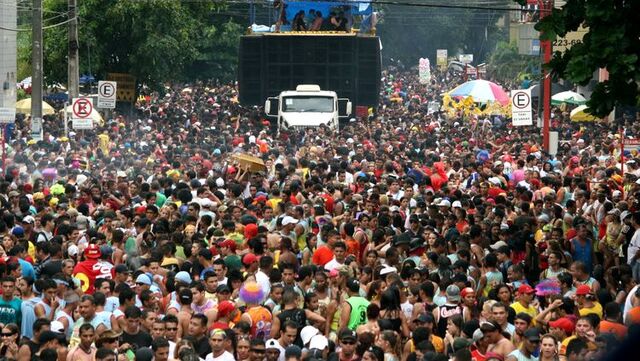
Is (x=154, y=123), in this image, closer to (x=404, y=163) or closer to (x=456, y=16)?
(x=404, y=163)

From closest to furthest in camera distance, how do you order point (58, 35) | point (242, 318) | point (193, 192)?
point (242, 318) < point (193, 192) < point (58, 35)

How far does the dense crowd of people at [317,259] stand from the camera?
11359 millimetres

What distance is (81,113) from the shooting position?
31719 mm

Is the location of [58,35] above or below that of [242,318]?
above

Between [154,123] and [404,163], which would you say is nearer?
[404,163]

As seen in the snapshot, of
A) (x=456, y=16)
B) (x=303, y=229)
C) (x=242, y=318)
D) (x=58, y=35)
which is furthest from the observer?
(x=456, y=16)

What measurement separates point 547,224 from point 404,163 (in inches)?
361

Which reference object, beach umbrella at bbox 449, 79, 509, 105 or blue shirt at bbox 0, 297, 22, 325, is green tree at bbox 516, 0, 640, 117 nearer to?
blue shirt at bbox 0, 297, 22, 325

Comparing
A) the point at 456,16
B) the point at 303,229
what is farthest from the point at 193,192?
the point at 456,16

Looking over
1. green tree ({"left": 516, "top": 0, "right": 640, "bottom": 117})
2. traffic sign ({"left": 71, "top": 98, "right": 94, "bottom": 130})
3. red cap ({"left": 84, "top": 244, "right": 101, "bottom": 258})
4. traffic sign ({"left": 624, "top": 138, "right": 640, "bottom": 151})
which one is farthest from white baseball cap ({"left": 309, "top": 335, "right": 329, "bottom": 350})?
traffic sign ({"left": 71, "top": 98, "right": 94, "bottom": 130})

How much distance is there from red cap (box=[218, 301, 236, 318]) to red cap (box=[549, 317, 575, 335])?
2.59 meters

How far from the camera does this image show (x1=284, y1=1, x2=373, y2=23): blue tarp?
4466cm

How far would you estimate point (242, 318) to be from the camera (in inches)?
481

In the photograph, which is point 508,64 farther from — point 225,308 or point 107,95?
point 225,308
